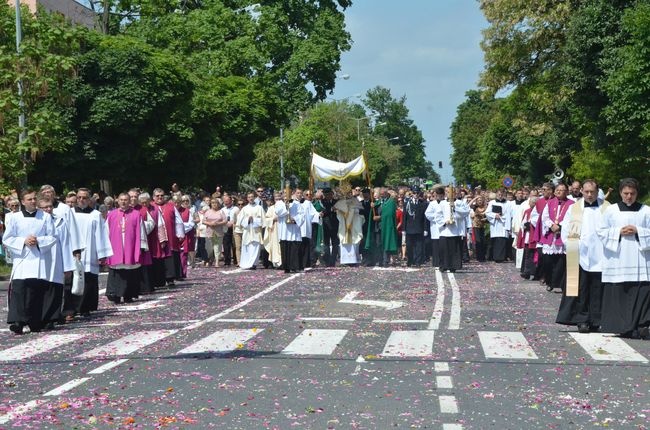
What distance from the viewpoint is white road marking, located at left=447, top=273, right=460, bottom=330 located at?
15.6 m

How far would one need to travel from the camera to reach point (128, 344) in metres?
13.7

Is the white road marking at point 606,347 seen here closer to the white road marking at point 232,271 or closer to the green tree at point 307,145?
the white road marking at point 232,271

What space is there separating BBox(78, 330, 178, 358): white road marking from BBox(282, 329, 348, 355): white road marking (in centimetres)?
166

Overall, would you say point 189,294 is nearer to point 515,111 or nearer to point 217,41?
point 217,41

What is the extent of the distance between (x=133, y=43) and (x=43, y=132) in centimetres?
1448

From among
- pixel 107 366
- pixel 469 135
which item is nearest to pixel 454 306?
pixel 107 366

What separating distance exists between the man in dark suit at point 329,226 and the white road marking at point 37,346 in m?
16.7

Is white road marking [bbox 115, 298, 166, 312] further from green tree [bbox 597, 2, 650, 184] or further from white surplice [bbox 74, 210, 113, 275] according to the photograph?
green tree [bbox 597, 2, 650, 184]

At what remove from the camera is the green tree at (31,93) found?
28828 millimetres

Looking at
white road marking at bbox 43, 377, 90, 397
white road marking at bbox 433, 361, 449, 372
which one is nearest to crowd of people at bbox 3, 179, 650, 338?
white road marking at bbox 433, 361, 449, 372

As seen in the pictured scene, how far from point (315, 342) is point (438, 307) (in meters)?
5.03

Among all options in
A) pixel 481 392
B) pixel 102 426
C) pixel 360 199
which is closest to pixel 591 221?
pixel 481 392

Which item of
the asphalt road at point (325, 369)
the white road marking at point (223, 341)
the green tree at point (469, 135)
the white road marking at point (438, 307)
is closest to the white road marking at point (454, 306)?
the asphalt road at point (325, 369)

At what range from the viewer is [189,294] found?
21828 mm
